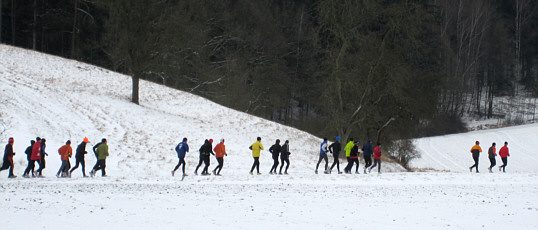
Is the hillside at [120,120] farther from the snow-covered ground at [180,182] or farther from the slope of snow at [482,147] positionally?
the slope of snow at [482,147]

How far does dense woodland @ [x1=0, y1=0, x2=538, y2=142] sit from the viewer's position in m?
32.3

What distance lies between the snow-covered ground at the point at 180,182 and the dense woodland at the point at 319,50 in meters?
3.80

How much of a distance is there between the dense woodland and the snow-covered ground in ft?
12.5

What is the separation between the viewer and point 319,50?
32.9 meters

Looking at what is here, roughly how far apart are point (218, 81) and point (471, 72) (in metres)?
40.4

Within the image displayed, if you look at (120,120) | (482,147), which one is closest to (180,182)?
(120,120)

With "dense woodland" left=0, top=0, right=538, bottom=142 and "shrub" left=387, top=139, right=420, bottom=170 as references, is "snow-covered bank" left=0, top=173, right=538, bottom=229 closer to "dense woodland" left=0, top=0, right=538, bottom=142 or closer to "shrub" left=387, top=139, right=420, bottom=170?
"dense woodland" left=0, top=0, right=538, bottom=142

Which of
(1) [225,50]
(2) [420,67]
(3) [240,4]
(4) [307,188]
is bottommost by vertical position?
(4) [307,188]

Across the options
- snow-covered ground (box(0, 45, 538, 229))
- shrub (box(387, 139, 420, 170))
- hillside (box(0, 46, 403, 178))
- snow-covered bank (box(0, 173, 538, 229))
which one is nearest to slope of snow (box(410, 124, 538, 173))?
snow-covered ground (box(0, 45, 538, 229))

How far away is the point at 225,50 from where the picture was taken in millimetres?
60812

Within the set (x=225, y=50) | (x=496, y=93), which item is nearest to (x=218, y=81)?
(x=225, y=50)

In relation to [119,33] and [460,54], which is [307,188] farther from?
[460,54]

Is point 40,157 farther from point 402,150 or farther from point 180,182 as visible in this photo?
point 402,150

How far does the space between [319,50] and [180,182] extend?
1587cm
